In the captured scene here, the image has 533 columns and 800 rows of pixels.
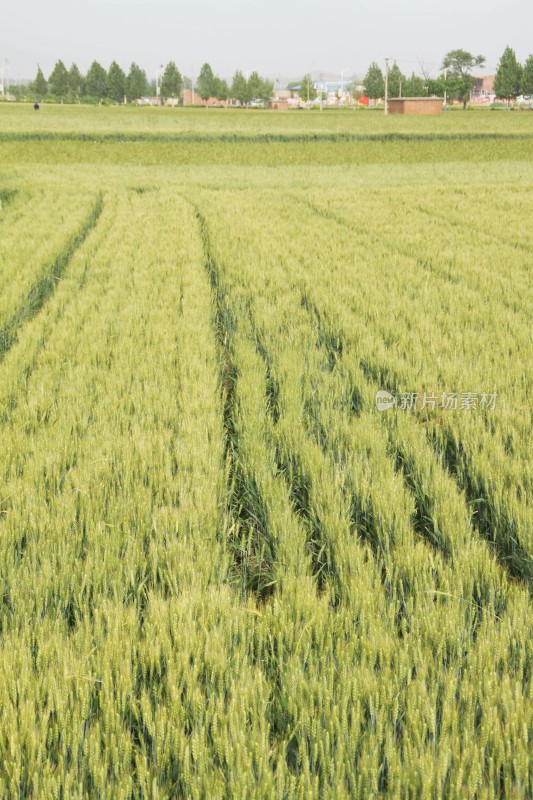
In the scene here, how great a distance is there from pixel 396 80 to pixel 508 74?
1663cm

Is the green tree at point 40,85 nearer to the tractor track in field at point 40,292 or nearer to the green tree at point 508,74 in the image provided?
the green tree at point 508,74

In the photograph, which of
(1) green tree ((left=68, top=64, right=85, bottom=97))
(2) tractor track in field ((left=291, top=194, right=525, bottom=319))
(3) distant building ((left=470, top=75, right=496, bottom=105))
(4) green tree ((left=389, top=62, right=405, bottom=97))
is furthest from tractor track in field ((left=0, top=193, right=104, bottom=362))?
(3) distant building ((left=470, top=75, right=496, bottom=105))

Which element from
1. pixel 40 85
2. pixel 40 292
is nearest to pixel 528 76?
pixel 40 85

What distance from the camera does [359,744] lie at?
1.24 metres

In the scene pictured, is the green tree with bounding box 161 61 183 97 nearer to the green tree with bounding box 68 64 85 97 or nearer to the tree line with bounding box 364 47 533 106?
the green tree with bounding box 68 64 85 97

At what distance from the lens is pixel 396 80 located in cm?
9212

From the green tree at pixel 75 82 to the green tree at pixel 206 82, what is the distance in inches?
783

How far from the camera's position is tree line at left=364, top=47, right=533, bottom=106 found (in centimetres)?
8150

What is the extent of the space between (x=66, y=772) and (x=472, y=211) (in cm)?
999

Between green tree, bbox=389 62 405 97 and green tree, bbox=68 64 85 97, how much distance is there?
156 ft

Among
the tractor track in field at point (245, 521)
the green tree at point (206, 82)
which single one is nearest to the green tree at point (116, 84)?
the green tree at point (206, 82)

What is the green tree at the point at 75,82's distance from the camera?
3893 inches

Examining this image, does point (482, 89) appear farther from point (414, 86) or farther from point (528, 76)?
point (528, 76)

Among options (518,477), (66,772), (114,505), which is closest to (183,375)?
(114,505)
